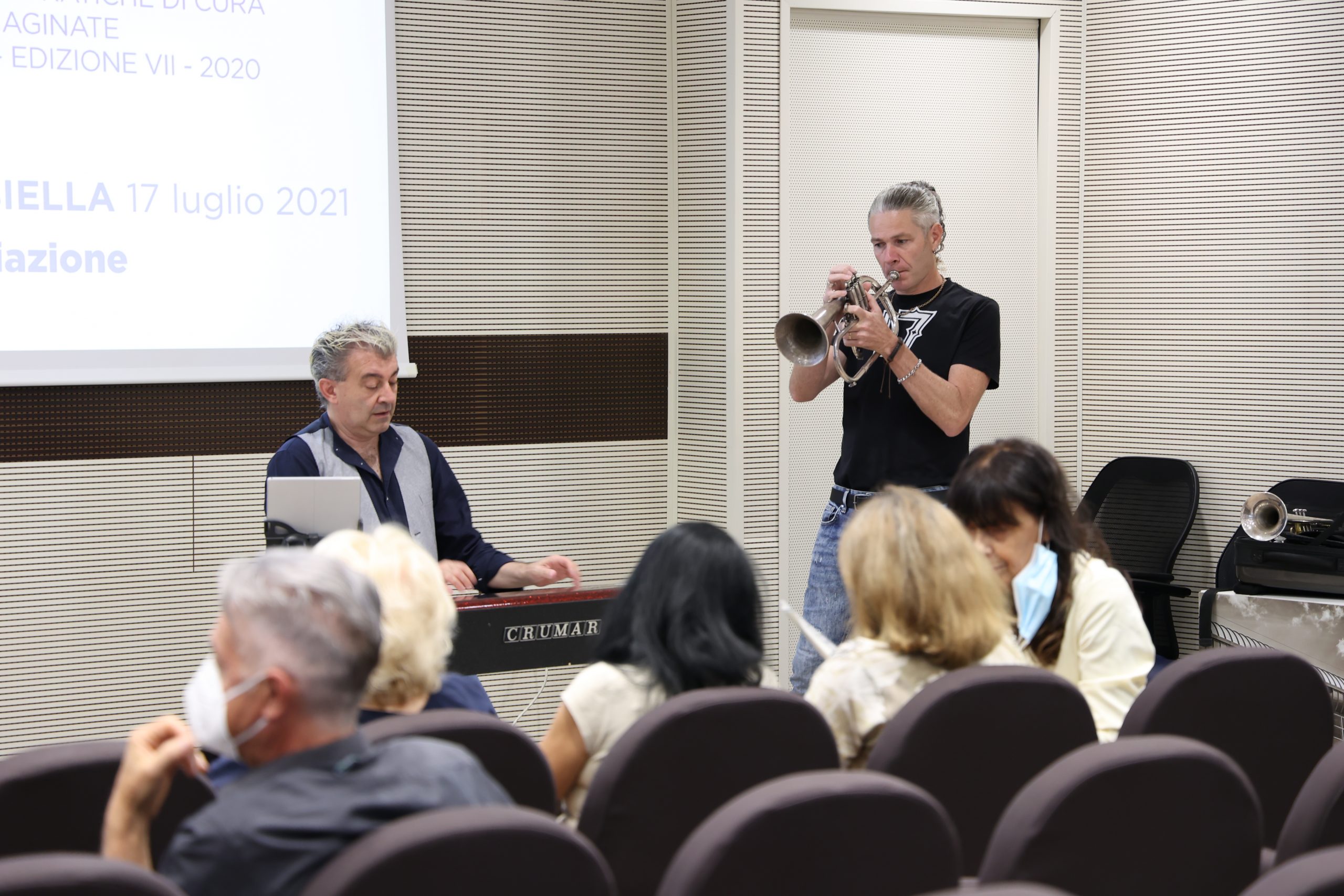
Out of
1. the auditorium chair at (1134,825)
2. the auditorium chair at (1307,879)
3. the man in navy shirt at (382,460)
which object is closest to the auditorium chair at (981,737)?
the auditorium chair at (1134,825)

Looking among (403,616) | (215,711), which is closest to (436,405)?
(403,616)

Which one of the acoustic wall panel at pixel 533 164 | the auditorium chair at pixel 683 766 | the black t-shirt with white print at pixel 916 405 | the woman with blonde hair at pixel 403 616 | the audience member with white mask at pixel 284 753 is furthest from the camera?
the acoustic wall panel at pixel 533 164

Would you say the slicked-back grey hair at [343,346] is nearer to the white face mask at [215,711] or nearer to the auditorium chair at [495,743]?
the auditorium chair at [495,743]

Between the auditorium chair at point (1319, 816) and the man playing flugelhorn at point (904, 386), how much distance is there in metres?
1.59

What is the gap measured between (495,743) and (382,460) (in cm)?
157

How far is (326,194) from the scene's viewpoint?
4.17 metres

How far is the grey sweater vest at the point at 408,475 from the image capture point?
3062 millimetres

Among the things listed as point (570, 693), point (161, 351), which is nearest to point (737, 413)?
point (161, 351)

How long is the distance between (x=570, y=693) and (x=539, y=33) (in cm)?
313

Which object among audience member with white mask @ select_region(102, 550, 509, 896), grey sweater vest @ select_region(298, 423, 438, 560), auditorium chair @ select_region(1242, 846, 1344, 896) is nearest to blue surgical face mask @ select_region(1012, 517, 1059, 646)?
auditorium chair @ select_region(1242, 846, 1344, 896)

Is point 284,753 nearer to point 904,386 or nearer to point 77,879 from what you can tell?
point 77,879

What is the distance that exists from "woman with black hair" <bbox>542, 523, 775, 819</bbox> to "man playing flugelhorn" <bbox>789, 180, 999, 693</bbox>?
120 centimetres

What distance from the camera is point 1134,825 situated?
1.51 meters

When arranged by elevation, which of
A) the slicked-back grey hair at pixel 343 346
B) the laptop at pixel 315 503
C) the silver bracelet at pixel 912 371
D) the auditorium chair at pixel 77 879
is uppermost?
the slicked-back grey hair at pixel 343 346
